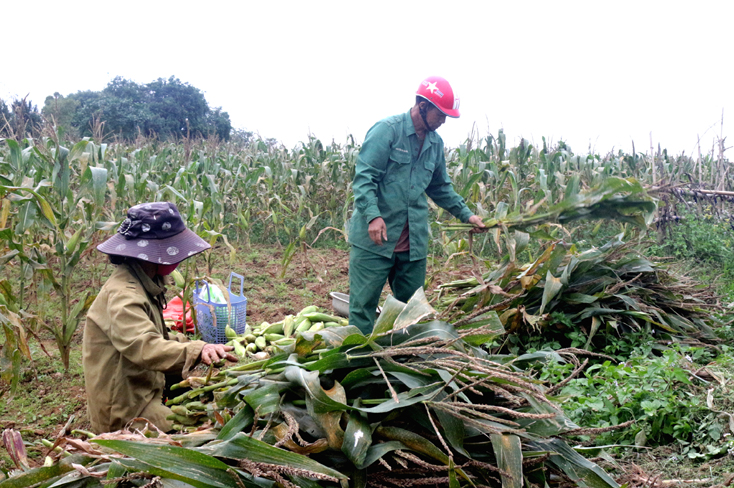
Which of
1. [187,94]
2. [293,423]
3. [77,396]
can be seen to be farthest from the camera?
[187,94]

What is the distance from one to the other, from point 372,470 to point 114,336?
138 centimetres

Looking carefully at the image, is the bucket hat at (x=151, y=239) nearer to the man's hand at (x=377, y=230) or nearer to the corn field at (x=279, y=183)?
the man's hand at (x=377, y=230)

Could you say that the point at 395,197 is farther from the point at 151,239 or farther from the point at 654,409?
the point at 654,409

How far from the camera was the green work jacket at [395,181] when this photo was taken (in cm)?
362

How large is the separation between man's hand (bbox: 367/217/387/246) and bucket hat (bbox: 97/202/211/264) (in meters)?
1.35

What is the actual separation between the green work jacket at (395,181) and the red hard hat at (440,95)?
0.31 m

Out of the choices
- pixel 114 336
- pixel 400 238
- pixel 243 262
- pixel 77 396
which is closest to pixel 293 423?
pixel 114 336

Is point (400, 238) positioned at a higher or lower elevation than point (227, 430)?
higher

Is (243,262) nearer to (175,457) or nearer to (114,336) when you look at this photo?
(114,336)

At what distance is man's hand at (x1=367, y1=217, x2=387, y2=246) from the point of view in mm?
3426

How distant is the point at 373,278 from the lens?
371 cm

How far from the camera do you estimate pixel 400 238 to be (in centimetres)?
378

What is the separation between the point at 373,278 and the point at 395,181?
75 cm

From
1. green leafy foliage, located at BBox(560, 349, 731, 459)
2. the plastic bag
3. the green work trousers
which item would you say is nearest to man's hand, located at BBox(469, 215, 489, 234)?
the green work trousers
